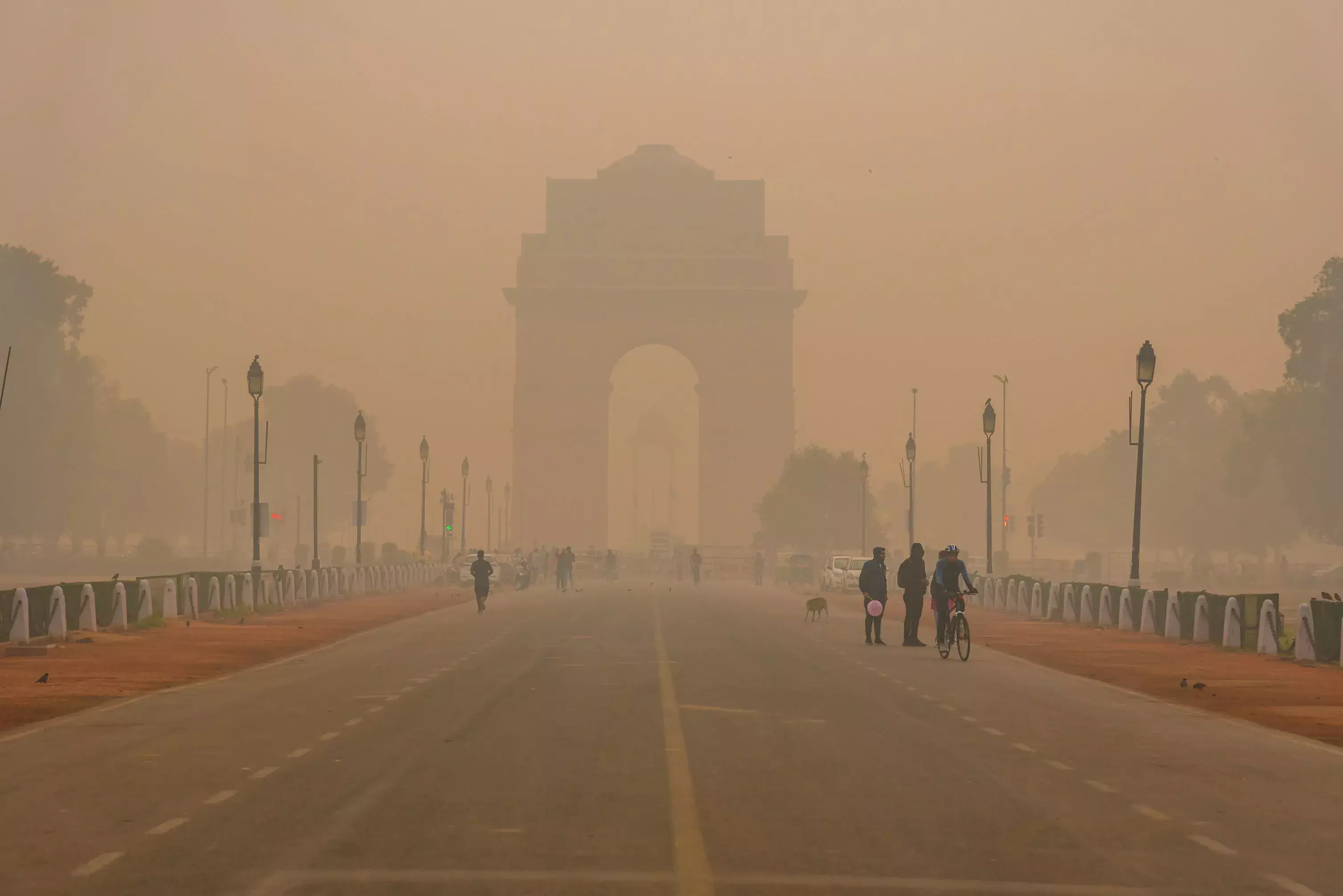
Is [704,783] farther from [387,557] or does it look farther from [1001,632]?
[387,557]

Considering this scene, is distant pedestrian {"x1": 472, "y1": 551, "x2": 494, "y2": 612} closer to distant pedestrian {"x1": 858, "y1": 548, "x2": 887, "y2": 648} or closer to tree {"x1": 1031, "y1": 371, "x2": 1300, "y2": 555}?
distant pedestrian {"x1": 858, "y1": 548, "x2": 887, "y2": 648}

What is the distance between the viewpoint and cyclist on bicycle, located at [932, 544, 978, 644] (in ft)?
97.2

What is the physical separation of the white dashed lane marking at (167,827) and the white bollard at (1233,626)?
2525 cm

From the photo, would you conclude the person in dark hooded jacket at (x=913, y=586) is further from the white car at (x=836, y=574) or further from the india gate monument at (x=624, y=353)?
the india gate monument at (x=624, y=353)

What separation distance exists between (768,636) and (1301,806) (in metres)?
25.1

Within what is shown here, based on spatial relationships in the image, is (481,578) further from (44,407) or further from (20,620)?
(44,407)

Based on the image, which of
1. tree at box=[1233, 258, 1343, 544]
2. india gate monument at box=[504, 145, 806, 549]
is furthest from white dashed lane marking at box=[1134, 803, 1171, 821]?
india gate monument at box=[504, 145, 806, 549]

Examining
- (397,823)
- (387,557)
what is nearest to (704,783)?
(397,823)

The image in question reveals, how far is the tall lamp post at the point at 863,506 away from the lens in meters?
93.9

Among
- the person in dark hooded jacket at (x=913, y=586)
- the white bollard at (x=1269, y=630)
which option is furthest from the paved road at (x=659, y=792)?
the person in dark hooded jacket at (x=913, y=586)

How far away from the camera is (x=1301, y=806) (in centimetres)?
1320

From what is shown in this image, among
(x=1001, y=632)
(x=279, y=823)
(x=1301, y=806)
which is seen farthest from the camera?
(x=1001, y=632)

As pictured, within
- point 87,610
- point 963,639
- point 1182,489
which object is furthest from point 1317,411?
point 87,610

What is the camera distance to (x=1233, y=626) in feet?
113
